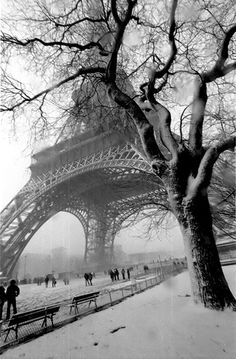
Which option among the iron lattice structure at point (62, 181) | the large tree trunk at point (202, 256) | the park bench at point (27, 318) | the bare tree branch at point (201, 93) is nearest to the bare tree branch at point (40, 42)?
the bare tree branch at point (201, 93)

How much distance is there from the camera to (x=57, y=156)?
29094mm

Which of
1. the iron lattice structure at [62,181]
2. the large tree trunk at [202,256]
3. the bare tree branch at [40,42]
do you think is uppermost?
the iron lattice structure at [62,181]

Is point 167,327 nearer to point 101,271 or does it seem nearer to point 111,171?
point 111,171

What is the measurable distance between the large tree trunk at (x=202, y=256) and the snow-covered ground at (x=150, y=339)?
24 centimetres

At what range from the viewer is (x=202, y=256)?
4398mm

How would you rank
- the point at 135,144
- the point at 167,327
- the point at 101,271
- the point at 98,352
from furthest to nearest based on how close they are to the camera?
the point at 101,271 → the point at 135,144 → the point at 167,327 → the point at 98,352

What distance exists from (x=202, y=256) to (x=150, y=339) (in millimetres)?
1772

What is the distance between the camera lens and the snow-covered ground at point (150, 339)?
296 centimetres

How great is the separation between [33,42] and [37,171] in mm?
25240

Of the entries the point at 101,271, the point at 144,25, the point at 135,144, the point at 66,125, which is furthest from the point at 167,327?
the point at 101,271

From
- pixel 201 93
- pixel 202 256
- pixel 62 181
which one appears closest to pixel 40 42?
pixel 201 93

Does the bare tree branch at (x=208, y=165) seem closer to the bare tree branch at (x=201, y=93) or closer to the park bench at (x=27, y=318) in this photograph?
the bare tree branch at (x=201, y=93)

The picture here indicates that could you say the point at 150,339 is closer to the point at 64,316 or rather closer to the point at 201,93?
the point at 64,316

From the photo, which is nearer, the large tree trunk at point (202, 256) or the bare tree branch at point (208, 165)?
the large tree trunk at point (202, 256)
